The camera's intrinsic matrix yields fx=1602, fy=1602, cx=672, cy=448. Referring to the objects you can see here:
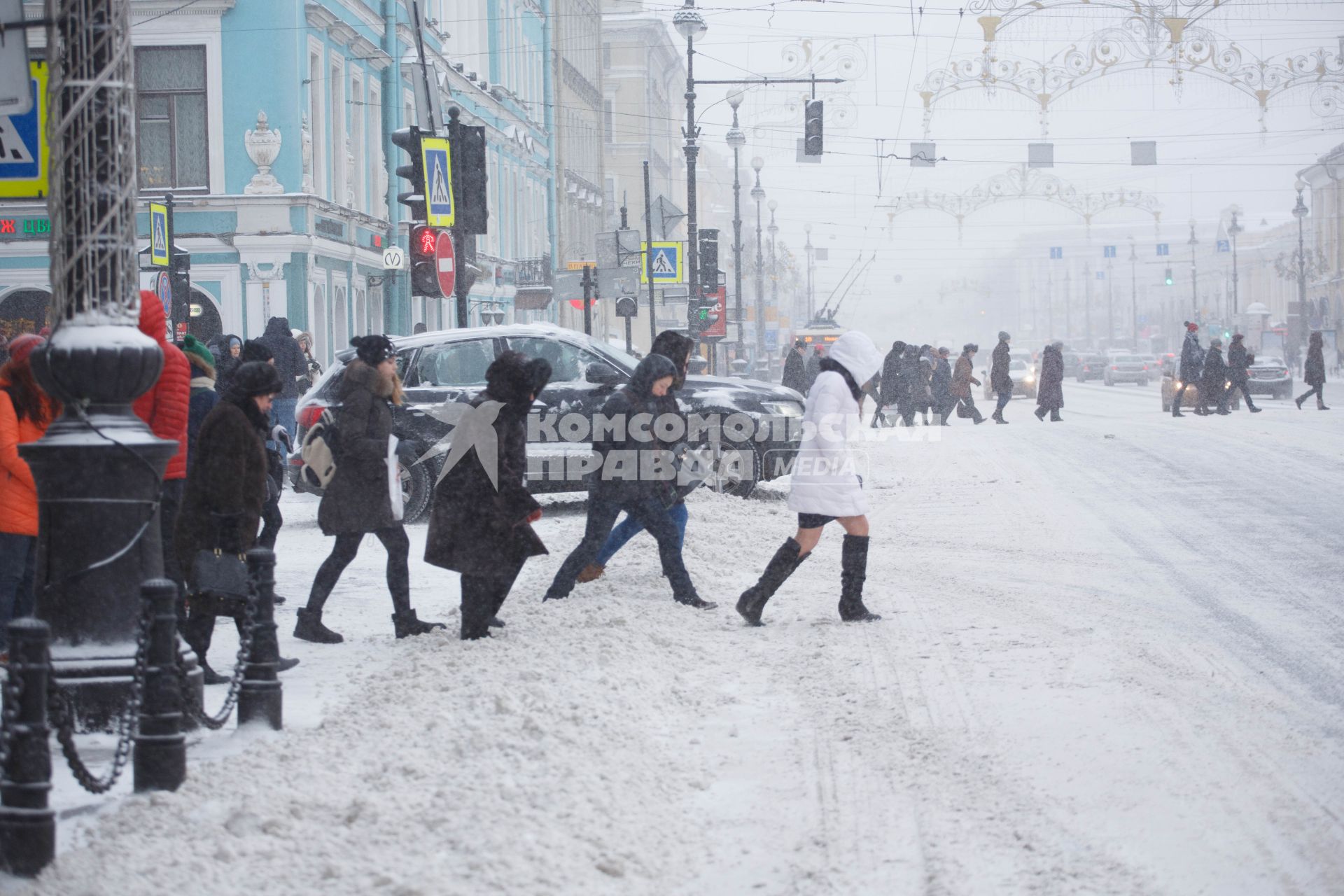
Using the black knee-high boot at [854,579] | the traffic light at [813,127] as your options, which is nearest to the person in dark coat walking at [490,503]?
the black knee-high boot at [854,579]

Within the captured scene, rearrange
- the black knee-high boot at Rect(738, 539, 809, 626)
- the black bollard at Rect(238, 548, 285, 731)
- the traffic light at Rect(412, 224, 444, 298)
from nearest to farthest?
the black bollard at Rect(238, 548, 285, 731) → the black knee-high boot at Rect(738, 539, 809, 626) → the traffic light at Rect(412, 224, 444, 298)

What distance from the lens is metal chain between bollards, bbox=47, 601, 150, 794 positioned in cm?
485

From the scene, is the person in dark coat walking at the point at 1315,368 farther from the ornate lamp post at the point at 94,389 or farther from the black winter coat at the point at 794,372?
the ornate lamp post at the point at 94,389

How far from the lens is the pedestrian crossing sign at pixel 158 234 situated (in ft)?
66.0

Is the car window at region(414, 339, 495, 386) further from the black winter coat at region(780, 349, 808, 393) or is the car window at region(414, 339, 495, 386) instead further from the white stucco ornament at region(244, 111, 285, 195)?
the black winter coat at region(780, 349, 808, 393)

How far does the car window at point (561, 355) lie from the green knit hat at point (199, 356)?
572 centimetres

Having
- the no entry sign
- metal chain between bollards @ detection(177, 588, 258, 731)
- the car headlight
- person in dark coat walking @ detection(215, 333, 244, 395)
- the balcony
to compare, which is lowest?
metal chain between bollards @ detection(177, 588, 258, 731)

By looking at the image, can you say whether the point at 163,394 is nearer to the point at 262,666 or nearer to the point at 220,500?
the point at 220,500

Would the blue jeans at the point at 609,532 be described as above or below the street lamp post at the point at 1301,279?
below

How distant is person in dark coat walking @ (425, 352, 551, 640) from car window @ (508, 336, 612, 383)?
6004 mm

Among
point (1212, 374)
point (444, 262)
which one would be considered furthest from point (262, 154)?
point (1212, 374)

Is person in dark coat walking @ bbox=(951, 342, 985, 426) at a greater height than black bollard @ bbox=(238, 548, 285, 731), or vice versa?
person in dark coat walking @ bbox=(951, 342, 985, 426)

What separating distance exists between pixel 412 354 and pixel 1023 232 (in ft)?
427

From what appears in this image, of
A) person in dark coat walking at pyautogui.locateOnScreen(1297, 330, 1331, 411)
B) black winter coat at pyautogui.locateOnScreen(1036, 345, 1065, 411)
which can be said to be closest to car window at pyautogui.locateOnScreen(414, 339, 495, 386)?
black winter coat at pyautogui.locateOnScreen(1036, 345, 1065, 411)
